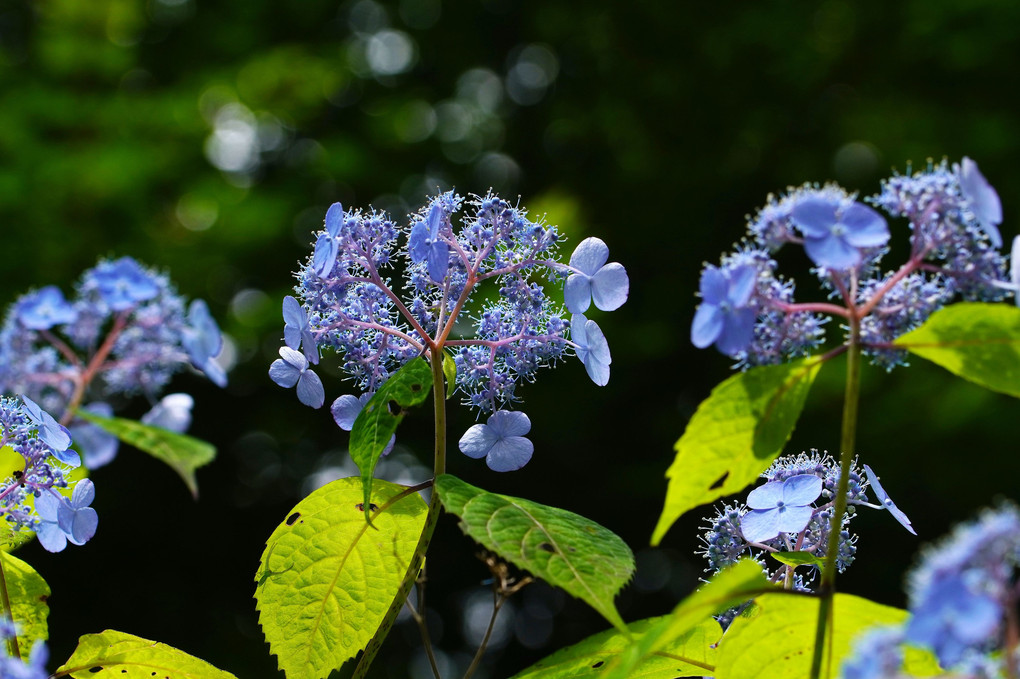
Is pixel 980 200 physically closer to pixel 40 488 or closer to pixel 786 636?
pixel 786 636

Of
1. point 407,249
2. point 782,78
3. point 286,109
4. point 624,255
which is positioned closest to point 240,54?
point 286,109

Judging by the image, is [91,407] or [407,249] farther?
[91,407]

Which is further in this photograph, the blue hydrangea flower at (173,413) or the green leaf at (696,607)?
the blue hydrangea flower at (173,413)

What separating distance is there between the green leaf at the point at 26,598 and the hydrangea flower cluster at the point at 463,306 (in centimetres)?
44

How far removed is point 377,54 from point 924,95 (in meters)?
5.68

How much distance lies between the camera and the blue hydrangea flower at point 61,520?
1.42m

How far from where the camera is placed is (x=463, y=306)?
142cm

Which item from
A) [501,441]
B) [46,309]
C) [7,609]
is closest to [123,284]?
[46,309]

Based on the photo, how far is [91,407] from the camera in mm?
2633

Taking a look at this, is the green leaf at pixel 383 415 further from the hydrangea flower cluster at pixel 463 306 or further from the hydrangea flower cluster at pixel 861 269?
the hydrangea flower cluster at pixel 861 269

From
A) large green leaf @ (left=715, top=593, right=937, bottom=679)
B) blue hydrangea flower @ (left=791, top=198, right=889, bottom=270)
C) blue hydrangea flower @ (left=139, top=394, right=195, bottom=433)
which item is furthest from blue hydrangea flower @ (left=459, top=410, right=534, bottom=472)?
blue hydrangea flower @ (left=139, top=394, right=195, bottom=433)

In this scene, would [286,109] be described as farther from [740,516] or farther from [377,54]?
[740,516]

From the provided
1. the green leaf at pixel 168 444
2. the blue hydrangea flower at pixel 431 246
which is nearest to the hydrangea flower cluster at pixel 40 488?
the green leaf at pixel 168 444

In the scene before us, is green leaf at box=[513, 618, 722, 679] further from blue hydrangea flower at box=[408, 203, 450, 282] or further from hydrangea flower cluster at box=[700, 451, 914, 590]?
blue hydrangea flower at box=[408, 203, 450, 282]
